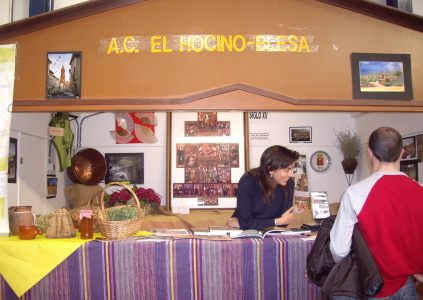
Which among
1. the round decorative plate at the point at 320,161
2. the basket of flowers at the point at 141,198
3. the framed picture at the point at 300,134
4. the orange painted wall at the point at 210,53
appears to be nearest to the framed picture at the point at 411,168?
the round decorative plate at the point at 320,161

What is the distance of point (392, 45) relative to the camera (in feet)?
8.64

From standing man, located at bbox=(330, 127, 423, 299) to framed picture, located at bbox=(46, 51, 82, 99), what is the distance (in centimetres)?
185

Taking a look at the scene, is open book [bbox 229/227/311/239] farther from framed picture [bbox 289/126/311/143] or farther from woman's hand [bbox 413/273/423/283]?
framed picture [bbox 289/126/311/143]

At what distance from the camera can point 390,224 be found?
150cm

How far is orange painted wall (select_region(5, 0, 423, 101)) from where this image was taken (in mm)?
2541

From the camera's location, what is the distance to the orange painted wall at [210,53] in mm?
2541

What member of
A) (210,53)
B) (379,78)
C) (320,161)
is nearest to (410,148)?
(320,161)

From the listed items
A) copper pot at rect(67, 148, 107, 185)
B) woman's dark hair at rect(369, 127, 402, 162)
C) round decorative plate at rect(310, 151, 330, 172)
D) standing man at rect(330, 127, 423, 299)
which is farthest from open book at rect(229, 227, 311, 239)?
round decorative plate at rect(310, 151, 330, 172)

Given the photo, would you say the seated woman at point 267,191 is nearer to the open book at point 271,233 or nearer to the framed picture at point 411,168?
the open book at point 271,233

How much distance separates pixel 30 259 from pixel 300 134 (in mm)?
3991

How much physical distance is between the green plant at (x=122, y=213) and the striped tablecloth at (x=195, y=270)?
162 millimetres

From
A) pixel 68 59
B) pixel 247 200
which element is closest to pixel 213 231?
pixel 247 200

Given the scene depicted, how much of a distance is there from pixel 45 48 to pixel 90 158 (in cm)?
250

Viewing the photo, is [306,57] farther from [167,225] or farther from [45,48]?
[167,225]
